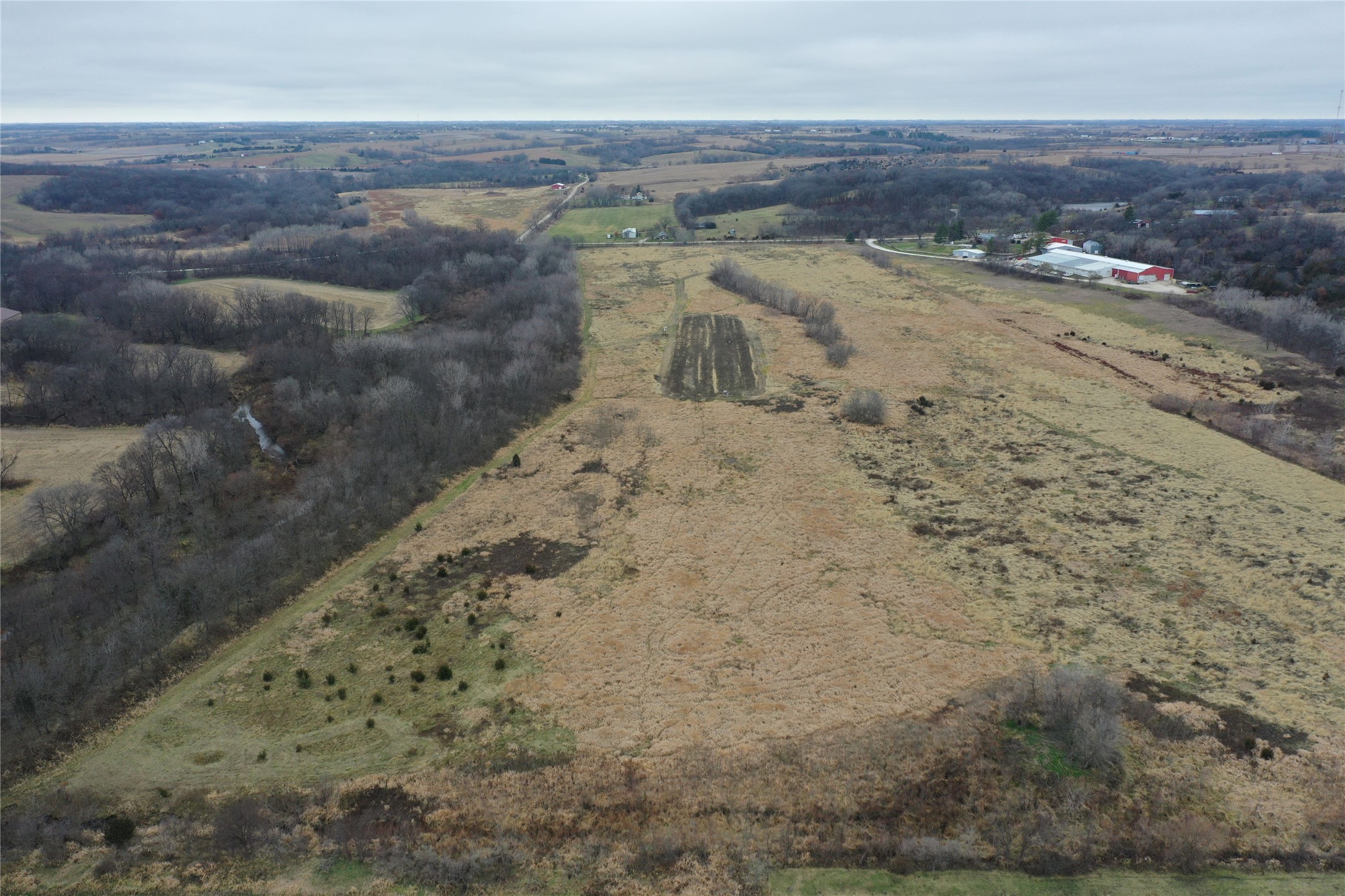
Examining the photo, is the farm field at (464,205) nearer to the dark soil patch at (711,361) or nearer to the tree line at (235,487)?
the tree line at (235,487)

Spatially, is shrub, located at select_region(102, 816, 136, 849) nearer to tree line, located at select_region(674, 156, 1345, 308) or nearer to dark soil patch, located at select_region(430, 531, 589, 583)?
dark soil patch, located at select_region(430, 531, 589, 583)

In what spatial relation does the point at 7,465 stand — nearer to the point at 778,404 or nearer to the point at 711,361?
the point at 711,361

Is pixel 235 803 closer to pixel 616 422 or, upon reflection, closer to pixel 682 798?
pixel 682 798

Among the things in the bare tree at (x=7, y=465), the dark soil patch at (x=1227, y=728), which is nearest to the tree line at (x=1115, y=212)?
the dark soil patch at (x=1227, y=728)

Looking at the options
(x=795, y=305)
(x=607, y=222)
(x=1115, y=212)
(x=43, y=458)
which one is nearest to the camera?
(x=43, y=458)

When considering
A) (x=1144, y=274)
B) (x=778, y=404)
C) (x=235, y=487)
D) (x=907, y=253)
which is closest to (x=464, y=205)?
(x=907, y=253)

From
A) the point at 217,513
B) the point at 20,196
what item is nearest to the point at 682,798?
the point at 217,513

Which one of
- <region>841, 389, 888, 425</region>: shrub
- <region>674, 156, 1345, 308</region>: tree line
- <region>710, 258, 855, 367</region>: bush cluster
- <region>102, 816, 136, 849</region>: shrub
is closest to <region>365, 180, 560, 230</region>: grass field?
<region>674, 156, 1345, 308</region>: tree line
